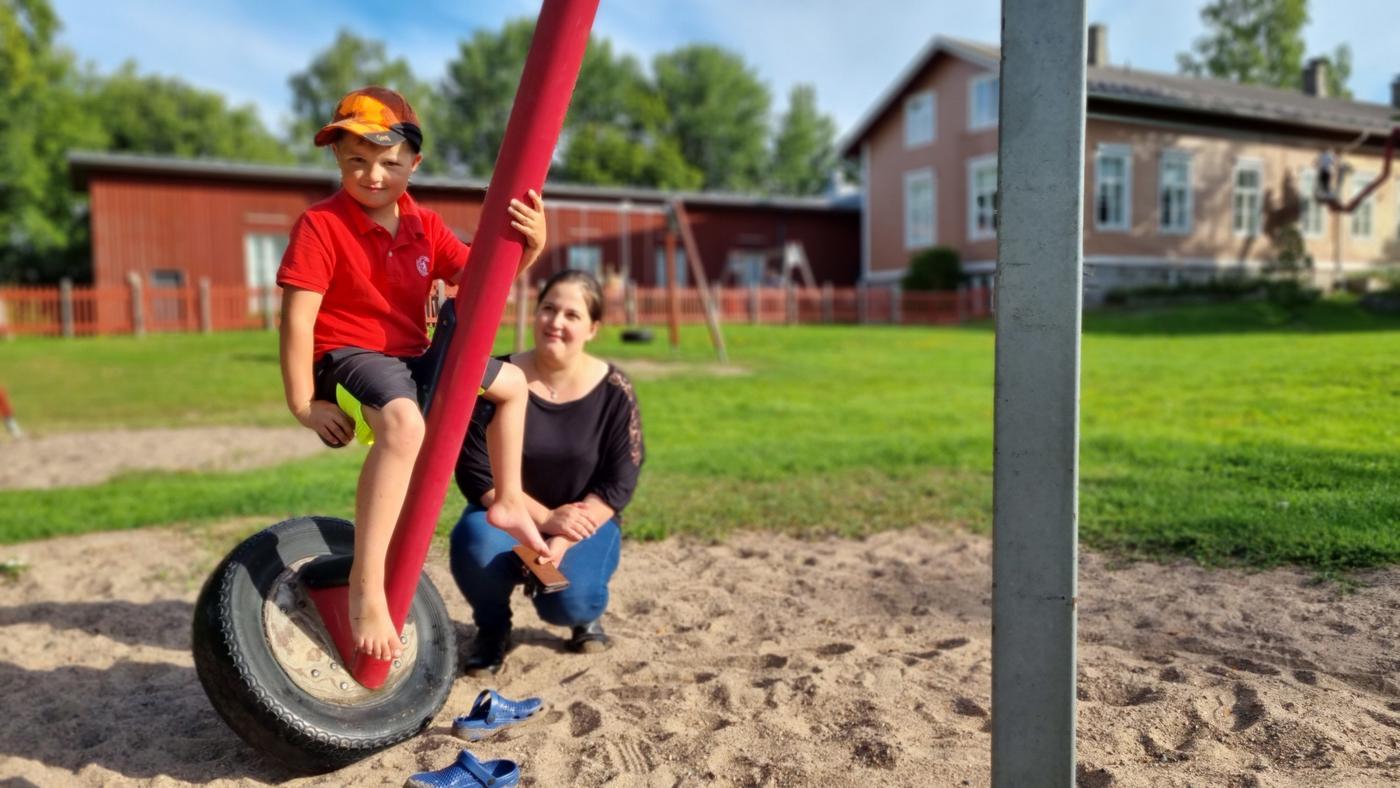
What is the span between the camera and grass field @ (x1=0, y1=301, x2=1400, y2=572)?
13.8ft

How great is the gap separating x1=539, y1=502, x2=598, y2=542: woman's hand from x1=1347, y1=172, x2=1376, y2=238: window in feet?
18.2

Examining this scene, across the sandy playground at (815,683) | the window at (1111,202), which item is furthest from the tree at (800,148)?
the sandy playground at (815,683)

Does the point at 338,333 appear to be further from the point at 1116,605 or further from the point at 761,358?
the point at 761,358

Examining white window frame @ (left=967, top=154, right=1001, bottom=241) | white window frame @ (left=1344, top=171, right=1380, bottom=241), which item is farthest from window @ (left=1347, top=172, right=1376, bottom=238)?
white window frame @ (left=967, top=154, right=1001, bottom=241)

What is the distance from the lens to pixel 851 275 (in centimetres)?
3569

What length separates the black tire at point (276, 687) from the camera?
2.52m

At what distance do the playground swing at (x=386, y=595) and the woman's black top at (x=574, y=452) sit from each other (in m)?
0.56

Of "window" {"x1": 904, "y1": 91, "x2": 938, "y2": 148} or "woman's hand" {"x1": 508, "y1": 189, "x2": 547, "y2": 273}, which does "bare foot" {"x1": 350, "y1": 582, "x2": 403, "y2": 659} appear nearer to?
"woman's hand" {"x1": 508, "y1": 189, "x2": 547, "y2": 273}

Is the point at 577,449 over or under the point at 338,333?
under

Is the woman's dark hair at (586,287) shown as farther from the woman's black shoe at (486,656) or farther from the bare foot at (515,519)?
the woman's black shoe at (486,656)

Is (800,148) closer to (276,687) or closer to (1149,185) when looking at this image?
(1149,185)

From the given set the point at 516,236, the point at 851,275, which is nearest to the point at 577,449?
the point at 516,236

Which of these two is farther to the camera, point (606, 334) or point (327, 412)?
point (606, 334)

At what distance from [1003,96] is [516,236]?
44.7 inches
